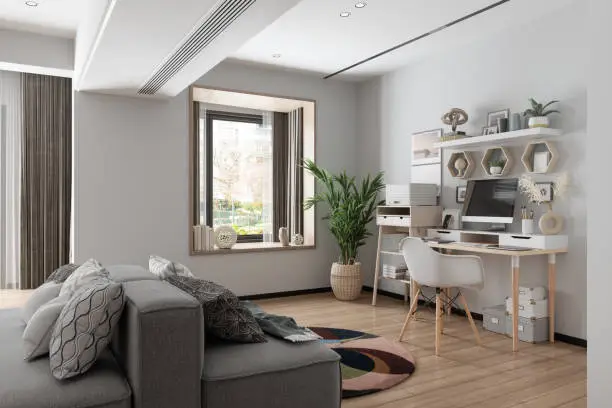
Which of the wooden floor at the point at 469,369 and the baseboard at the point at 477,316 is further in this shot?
the baseboard at the point at 477,316

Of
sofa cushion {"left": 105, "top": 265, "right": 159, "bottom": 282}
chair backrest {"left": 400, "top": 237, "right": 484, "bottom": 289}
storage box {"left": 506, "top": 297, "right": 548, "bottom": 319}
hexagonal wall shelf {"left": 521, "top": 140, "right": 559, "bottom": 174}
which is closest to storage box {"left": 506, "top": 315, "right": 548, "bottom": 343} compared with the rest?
storage box {"left": 506, "top": 297, "right": 548, "bottom": 319}

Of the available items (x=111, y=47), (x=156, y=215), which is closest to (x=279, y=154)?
(x=156, y=215)

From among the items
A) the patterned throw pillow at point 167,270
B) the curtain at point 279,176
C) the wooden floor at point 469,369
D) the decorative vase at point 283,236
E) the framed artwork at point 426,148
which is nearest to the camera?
the patterned throw pillow at point 167,270

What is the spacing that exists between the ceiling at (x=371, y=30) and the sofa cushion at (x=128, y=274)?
2.41 meters

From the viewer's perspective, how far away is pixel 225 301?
7.59 ft

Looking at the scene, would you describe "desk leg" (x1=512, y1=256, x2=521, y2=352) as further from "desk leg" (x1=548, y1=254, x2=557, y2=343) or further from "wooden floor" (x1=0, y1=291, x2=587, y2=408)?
"desk leg" (x1=548, y1=254, x2=557, y2=343)

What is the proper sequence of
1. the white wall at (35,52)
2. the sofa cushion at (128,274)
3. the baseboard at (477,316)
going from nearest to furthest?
1. the sofa cushion at (128,274)
2. the baseboard at (477,316)
3. the white wall at (35,52)

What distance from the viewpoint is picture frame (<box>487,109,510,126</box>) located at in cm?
448

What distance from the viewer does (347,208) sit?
5699 mm

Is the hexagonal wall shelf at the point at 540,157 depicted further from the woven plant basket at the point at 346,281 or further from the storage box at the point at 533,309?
the woven plant basket at the point at 346,281

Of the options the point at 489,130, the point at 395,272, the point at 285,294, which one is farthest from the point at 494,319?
the point at 285,294

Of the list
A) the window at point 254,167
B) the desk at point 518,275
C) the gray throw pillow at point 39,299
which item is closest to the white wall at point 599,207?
the desk at point 518,275

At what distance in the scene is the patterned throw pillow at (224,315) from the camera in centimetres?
228

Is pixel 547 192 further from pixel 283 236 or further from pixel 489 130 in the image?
pixel 283 236
